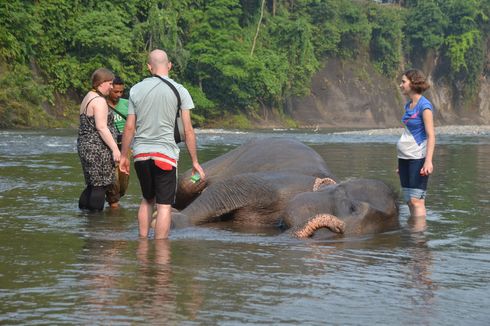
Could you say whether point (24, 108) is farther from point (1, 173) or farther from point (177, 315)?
point (177, 315)

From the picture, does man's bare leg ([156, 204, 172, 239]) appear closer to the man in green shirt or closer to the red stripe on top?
the red stripe on top

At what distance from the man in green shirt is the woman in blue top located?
2976mm

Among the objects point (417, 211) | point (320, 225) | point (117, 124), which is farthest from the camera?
point (117, 124)

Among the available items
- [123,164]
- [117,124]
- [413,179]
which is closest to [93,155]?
[117,124]

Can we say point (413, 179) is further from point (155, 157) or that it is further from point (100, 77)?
point (100, 77)

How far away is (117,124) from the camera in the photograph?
10.5 m

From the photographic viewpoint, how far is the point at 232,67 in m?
53.7

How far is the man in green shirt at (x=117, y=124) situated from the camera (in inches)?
398

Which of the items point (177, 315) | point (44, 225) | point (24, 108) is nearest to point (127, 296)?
point (177, 315)

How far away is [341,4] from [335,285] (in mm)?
64515

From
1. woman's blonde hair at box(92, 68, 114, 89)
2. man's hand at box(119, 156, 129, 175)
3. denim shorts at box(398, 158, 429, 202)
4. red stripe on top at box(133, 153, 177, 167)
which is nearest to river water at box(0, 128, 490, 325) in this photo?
denim shorts at box(398, 158, 429, 202)

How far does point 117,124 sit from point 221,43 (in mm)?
44236

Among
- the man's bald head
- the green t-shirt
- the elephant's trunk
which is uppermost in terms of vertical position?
the man's bald head

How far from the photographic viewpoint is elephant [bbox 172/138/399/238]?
26.6 ft
